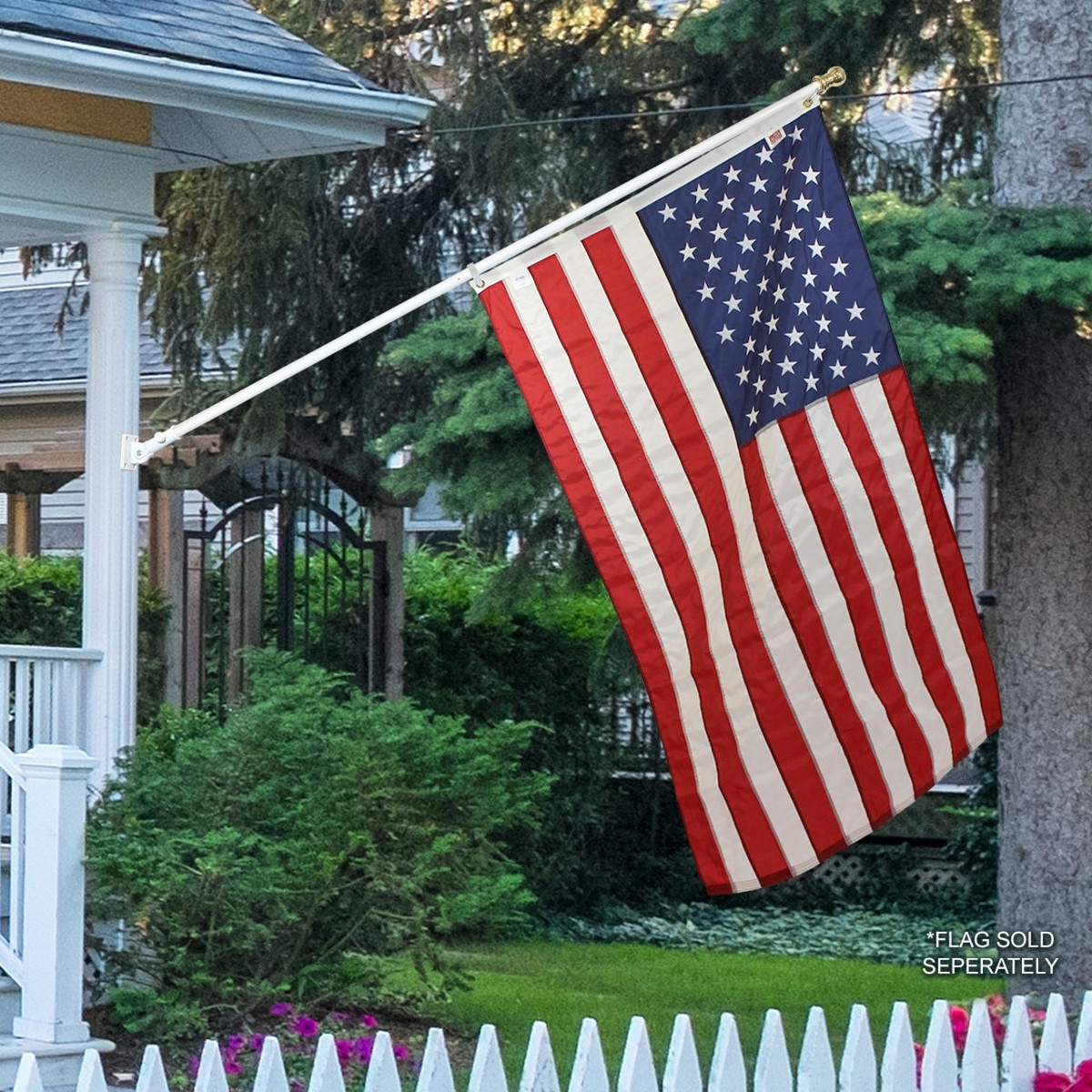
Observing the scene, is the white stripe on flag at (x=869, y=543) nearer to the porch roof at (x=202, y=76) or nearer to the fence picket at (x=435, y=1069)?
the fence picket at (x=435, y=1069)

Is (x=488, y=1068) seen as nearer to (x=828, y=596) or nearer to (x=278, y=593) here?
(x=828, y=596)

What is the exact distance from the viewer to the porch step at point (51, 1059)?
6.36 meters

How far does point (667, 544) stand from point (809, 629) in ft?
1.84

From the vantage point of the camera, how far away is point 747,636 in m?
5.39

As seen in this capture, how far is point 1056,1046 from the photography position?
15.0ft

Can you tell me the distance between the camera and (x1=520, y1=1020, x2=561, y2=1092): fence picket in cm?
406

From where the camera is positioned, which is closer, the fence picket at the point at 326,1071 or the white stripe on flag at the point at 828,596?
the fence picket at the point at 326,1071

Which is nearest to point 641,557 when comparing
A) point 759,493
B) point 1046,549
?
point 759,493

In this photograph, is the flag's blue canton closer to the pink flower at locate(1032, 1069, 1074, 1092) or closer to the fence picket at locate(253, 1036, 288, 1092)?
the pink flower at locate(1032, 1069, 1074, 1092)

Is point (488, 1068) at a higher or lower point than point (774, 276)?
lower

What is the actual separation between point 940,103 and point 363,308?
368 cm

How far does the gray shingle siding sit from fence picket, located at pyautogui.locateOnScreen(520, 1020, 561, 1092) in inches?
177

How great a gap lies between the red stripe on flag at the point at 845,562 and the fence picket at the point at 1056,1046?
1.11m

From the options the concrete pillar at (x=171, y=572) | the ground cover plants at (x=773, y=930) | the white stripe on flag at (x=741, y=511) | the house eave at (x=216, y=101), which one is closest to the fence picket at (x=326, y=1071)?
the white stripe on flag at (x=741, y=511)
